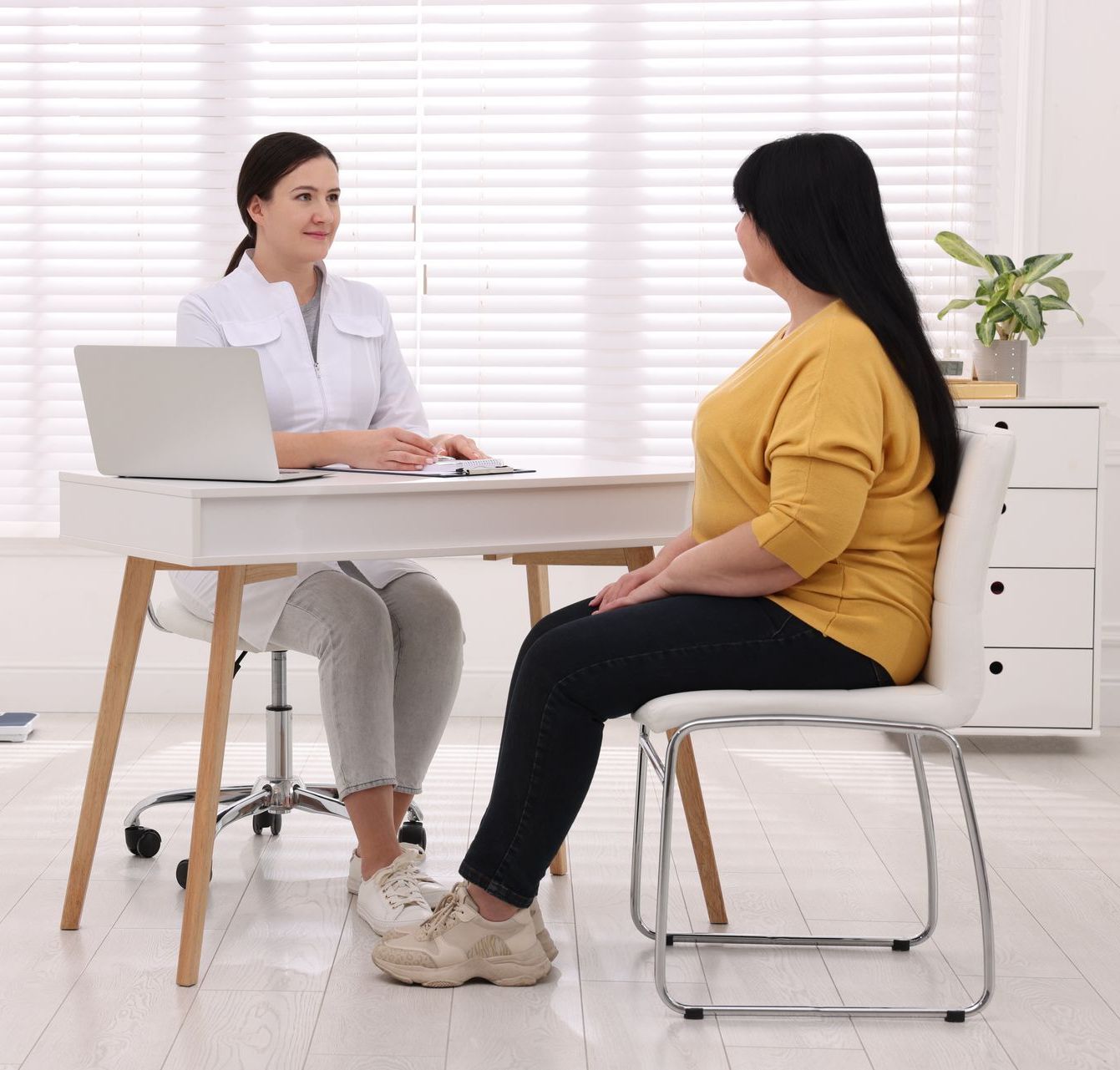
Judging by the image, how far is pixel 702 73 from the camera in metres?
3.64

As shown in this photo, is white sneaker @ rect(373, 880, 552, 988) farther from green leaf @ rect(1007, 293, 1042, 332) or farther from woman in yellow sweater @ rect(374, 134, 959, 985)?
green leaf @ rect(1007, 293, 1042, 332)

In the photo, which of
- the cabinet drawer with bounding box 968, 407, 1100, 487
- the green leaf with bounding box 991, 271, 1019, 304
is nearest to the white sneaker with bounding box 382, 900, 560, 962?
the cabinet drawer with bounding box 968, 407, 1100, 487

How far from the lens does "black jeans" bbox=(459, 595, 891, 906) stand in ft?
5.93

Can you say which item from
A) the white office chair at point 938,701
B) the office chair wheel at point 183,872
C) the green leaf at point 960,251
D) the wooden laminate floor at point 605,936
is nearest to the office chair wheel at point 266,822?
the wooden laminate floor at point 605,936

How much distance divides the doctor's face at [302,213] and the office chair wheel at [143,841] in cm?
105

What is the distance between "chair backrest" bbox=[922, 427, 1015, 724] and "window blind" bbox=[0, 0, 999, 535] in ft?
6.37

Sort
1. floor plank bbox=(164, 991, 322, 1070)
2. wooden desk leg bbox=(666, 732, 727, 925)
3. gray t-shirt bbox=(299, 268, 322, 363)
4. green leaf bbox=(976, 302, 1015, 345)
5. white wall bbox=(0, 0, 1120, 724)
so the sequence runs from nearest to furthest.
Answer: floor plank bbox=(164, 991, 322, 1070) → wooden desk leg bbox=(666, 732, 727, 925) → gray t-shirt bbox=(299, 268, 322, 363) → green leaf bbox=(976, 302, 1015, 345) → white wall bbox=(0, 0, 1120, 724)

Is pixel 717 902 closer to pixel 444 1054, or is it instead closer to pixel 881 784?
pixel 444 1054

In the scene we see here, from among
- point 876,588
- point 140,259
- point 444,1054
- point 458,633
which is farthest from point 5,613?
point 876,588

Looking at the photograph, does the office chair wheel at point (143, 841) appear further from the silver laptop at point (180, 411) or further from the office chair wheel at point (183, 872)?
the silver laptop at point (180, 411)

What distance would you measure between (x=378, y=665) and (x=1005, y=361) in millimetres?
1892

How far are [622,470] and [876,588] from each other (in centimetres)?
50

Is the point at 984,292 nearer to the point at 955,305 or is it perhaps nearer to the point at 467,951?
the point at 955,305

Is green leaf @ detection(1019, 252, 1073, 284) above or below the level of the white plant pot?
above
